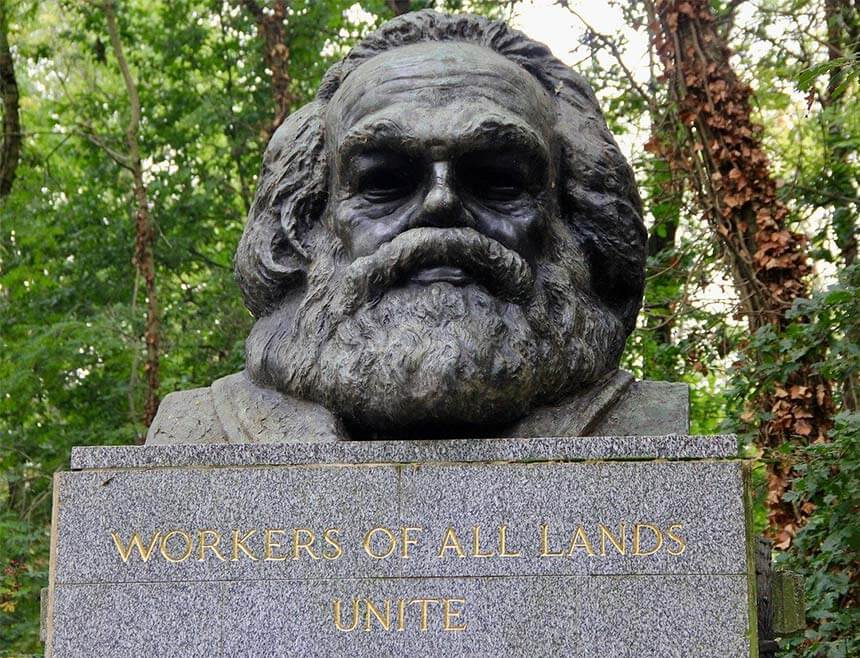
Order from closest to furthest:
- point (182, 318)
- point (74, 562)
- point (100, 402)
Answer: point (74, 562) < point (100, 402) < point (182, 318)

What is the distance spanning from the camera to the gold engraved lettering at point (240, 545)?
4328 millimetres

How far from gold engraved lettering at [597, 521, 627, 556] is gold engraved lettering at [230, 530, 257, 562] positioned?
108cm

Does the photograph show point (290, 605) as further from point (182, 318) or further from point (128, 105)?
point (128, 105)

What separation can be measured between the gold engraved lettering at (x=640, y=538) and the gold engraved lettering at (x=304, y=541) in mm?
990

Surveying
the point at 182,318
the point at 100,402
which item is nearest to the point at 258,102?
the point at 182,318

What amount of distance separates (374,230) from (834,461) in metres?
2.88

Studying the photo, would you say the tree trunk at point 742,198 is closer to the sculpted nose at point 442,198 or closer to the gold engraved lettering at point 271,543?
the sculpted nose at point 442,198

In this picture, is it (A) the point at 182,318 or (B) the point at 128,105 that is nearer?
(A) the point at 182,318

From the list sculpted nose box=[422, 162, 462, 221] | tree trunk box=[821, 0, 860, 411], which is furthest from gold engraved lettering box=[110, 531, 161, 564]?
tree trunk box=[821, 0, 860, 411]

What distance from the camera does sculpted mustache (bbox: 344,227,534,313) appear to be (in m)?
4.84

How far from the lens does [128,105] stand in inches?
589

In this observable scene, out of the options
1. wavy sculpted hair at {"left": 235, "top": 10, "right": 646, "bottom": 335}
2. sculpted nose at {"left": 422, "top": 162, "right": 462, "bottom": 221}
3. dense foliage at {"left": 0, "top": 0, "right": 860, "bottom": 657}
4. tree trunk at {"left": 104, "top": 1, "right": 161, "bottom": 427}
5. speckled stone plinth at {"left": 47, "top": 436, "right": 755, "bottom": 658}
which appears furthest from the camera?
tree trunk at {"left": 104, "top": 1, "right": 161, "bottom": 427}

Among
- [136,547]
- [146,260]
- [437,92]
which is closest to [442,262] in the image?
[437,92]

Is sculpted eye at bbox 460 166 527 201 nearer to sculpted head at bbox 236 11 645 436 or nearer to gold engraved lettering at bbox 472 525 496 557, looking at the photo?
sculpted head at bbox 236 11 645 436
